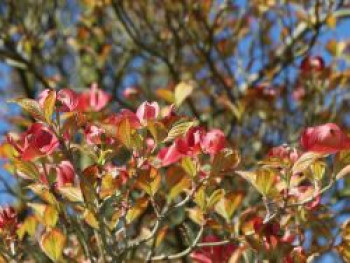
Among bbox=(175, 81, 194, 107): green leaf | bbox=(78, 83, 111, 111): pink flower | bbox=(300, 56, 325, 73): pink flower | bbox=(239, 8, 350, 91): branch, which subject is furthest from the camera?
bbox=(239, 8, 350, 91): branch

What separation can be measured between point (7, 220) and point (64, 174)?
0.18 metres

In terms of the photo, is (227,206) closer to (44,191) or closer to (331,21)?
(44,191)

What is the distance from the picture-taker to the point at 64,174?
1.43 meters

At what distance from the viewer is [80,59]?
400cm

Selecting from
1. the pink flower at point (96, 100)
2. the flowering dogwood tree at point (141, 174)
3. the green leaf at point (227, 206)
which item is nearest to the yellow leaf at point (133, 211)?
the flowering dogwood tree at point (141, 174)

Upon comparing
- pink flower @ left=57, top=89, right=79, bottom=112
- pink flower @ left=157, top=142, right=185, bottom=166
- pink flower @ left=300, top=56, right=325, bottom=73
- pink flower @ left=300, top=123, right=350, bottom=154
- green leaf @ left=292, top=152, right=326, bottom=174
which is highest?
pink flower @ left=57, top=89, right=79, bottom=112

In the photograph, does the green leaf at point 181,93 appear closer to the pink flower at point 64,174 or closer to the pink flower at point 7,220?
the pink flower at point 64,174

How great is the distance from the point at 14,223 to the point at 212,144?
0.46 m

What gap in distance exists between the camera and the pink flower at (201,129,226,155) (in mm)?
1246

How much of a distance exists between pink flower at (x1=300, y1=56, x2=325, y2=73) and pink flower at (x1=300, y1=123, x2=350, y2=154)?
1476 millimetres

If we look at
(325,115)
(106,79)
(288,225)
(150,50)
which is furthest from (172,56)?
(288,225)

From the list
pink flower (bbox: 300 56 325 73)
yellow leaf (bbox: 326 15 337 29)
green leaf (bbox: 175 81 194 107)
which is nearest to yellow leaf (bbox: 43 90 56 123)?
green leaf (bbox: 175 81 194 107)

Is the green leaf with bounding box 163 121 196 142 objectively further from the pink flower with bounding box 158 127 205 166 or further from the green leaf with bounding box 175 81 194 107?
the green leaf with bounding box 175 81 194 107

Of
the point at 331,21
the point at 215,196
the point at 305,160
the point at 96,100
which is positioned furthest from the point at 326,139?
the point at 331,21
